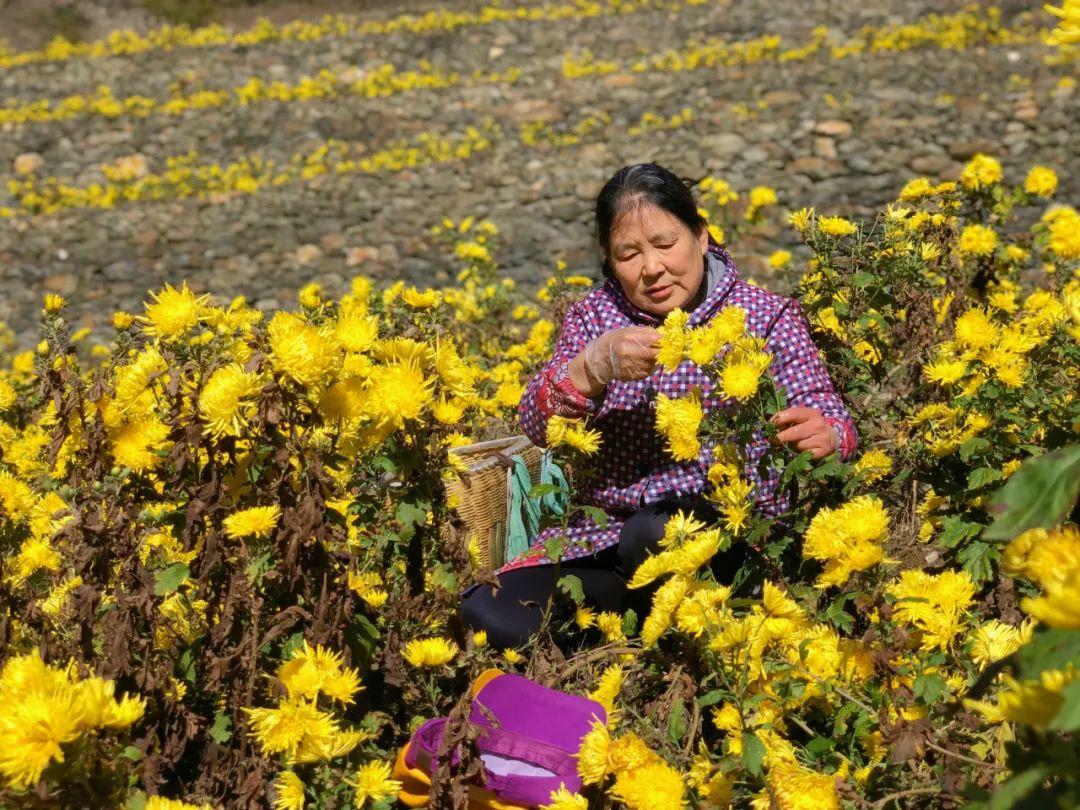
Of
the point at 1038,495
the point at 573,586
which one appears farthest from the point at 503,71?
the point at 1038,495

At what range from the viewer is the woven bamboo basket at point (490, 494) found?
10.2ft

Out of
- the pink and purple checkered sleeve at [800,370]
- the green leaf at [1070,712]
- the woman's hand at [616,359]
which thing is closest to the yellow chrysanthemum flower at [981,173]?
the pink and purple checkered sleeve at [800,370]

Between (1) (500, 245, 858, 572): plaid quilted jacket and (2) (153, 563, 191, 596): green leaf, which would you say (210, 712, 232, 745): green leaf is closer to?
(2) (153, 563, 191, 596): green leaf

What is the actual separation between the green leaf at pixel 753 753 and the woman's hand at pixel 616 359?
2.46 feet

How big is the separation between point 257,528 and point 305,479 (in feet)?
0.34

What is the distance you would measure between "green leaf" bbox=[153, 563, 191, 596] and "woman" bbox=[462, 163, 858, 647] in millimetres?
936

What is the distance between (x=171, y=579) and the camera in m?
1.63

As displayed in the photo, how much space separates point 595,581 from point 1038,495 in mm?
1817

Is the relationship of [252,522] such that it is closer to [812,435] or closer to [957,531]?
[812,435]

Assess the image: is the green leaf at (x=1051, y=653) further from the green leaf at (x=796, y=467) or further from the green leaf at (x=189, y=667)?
the green leaf at (x=189, y=667)

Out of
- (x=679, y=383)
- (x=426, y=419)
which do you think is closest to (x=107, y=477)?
(x=426, y=419)

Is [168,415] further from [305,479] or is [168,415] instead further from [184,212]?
[184,212]

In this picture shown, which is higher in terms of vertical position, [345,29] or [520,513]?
[345,29]

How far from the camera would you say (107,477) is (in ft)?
5.66
